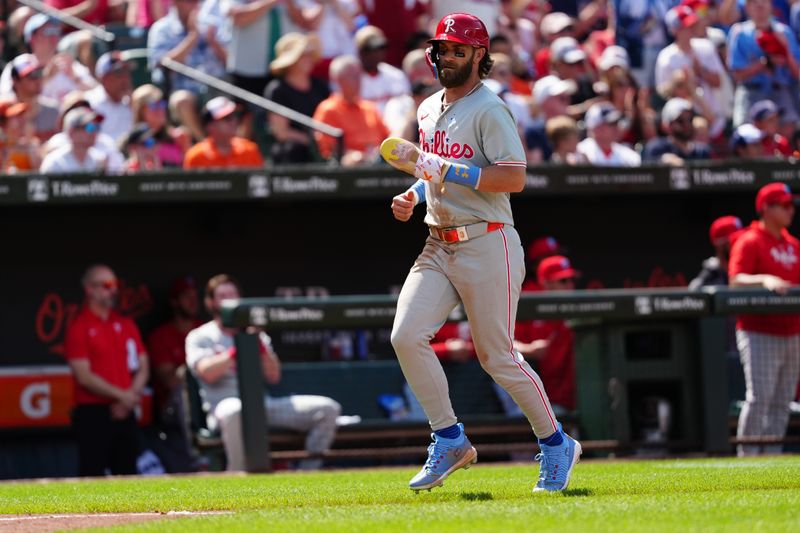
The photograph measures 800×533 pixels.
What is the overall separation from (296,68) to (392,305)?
339cm

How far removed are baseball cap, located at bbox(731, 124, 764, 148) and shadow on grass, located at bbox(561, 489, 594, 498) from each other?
20.7 feet

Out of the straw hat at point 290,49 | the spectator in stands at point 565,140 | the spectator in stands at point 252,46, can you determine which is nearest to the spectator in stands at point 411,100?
the straw hat at point 290,49

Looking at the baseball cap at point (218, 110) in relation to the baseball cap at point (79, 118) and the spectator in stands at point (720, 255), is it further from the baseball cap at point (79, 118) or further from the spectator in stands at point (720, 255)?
the spectator in stands at point (720, 255)

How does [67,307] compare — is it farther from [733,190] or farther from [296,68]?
[733,190]

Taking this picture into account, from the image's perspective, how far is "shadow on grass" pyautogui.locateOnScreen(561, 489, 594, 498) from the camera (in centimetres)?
585

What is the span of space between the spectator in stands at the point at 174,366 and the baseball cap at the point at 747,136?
15.0 ft

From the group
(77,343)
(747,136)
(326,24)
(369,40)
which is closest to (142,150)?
(77,343)

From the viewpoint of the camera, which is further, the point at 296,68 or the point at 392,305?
the point at 296,68

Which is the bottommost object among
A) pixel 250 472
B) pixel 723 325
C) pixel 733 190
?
pixel 250 472

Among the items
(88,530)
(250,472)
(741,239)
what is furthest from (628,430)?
Answer: (88,530)

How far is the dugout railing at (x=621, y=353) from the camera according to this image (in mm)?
9297

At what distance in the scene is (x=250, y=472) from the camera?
9133 millimetres

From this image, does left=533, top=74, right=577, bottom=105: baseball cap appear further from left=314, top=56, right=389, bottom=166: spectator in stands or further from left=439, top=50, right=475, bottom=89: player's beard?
left=439, top=50, right=475, bottom=89: player's beard

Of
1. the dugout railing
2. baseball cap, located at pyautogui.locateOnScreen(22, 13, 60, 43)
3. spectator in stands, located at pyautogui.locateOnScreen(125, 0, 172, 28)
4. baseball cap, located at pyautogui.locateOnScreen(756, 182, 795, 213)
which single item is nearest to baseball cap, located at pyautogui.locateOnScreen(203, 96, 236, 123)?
the dugout railing
